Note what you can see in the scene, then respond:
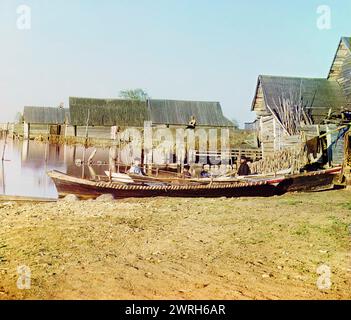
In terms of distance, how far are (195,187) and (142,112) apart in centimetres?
3627

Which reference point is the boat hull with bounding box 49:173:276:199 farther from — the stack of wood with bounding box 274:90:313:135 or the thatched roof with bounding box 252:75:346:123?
the thatched roof with bounding box 252:75:346:123

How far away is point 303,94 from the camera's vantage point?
96.8 ft

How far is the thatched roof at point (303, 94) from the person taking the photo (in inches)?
1112

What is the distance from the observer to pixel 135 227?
9.31 m

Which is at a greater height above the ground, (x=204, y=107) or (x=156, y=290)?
(x=204, y=107)

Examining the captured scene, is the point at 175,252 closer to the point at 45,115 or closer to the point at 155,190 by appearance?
the point at 155,190

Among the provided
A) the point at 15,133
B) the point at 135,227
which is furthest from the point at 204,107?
the point at 135,227

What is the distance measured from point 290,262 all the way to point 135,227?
3.98 m

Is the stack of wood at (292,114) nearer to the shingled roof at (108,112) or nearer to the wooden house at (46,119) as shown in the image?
the shingled roof at (108,112)

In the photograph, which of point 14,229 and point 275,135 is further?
point 275,135
